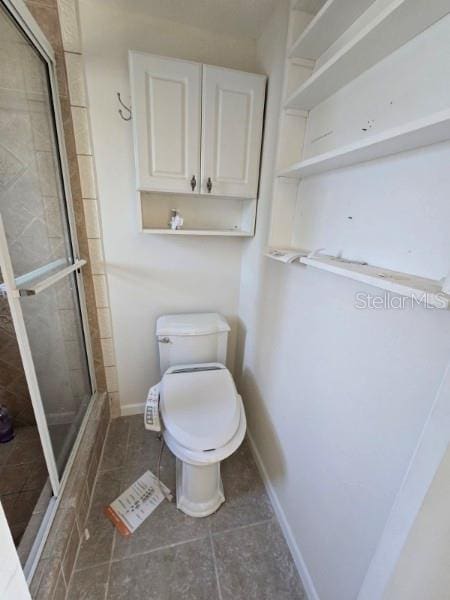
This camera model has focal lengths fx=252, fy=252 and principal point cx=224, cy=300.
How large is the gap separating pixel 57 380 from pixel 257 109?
1614mm

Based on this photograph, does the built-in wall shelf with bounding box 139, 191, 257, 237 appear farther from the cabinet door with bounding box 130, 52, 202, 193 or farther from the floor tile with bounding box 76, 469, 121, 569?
the floor tile with bounding box 76, 469, 121, 569

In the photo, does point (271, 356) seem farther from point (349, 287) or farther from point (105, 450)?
point (105, 450)

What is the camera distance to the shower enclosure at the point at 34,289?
0.90m

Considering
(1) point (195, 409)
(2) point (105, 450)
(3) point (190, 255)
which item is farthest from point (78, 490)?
(3) point (190, 255)

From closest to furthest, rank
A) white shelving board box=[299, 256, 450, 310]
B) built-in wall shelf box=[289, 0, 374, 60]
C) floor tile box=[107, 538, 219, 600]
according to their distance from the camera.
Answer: white shelving board box=[299, 256, 450, 310] < built-in wall shelf box=[289, 0, 374, 60] < floor tile box=[107, 538, 219, 600]

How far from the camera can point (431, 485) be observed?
505mm

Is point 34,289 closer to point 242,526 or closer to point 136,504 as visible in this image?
point 136,504

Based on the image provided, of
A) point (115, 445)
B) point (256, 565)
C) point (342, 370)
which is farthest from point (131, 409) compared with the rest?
point (342, 370)

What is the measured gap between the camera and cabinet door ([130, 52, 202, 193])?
1.08m

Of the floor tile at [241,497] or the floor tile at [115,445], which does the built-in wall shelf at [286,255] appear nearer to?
the floor tile at [241,497]

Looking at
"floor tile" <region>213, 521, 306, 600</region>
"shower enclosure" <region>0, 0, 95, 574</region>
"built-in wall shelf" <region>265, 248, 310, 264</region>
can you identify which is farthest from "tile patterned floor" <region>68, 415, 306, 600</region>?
"built-in wall shelf" <region>265, 248, 310, 264</region>

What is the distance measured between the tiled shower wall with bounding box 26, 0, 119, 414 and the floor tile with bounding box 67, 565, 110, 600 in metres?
0.83

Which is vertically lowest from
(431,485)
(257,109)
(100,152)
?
(431,485)

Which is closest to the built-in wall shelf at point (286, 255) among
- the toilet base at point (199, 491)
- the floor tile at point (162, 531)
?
the toilet base at point (199, 491)
